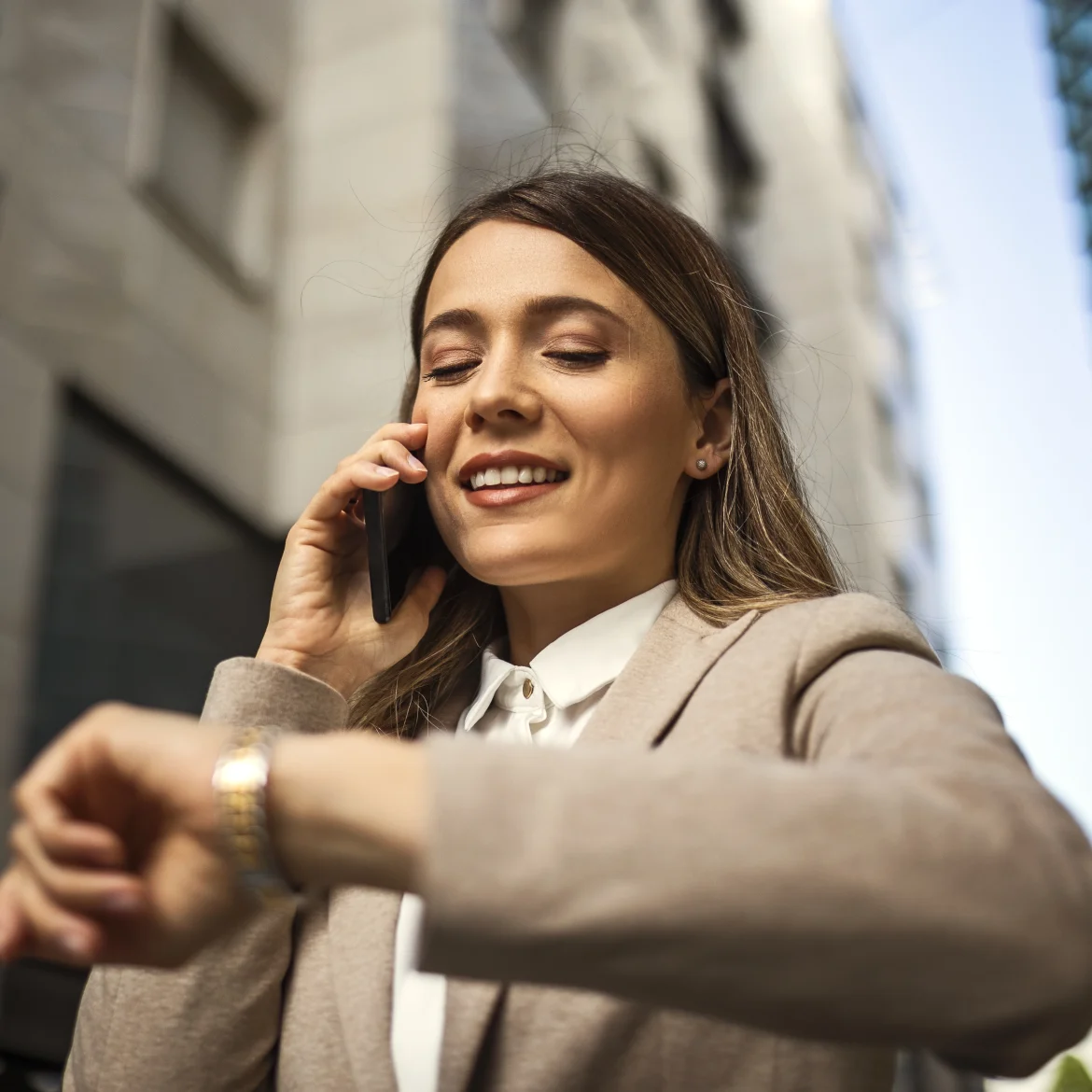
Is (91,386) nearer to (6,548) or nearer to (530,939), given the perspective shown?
(6,548)

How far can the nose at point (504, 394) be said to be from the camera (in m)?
2.07

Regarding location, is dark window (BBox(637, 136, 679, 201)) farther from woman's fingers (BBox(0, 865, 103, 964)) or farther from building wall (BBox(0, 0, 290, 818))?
woman's fingers (BBox(0, 865, 103, 964))

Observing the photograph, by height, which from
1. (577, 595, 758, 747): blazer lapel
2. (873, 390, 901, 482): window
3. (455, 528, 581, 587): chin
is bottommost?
(577, 595, 758, 747): blazer lapel

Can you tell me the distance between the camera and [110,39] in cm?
750

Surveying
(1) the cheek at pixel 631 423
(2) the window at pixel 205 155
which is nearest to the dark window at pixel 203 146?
(2) the window at pixel 205 155

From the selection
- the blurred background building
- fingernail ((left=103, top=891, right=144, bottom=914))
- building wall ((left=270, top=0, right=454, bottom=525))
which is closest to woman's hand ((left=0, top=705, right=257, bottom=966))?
fingernail ((left=103, top=891, right=144, bottom=914))

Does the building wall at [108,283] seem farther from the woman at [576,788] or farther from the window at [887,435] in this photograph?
the window at [887,435]

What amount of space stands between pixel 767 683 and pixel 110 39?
23.9 ft

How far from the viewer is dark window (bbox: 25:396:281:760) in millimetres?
6137

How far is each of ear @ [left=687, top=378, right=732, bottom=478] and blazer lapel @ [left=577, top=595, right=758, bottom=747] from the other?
1.28 feet

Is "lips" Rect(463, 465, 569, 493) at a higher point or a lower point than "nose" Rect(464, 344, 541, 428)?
lower

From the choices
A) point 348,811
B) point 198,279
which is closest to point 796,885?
point 348,811

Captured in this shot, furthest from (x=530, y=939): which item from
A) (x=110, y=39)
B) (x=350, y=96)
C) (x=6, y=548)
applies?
(x=350, y=96)

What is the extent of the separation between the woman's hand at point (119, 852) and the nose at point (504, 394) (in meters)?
1.06
